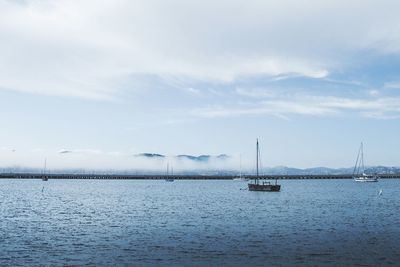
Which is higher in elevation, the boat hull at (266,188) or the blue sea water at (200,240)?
the boat hull at (266,188)

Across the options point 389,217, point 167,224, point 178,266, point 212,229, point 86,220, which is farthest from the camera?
point 389,217

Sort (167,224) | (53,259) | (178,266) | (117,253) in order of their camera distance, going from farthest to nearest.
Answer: (167,224) < (117,253) < (53,259) < (178,266)

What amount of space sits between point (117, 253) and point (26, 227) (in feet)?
67.9

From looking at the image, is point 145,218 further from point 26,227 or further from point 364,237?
point 364,237

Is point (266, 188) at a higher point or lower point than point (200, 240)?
higher

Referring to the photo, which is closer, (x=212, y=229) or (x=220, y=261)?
(x=220, y=261)

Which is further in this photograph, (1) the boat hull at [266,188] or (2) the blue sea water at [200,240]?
(1) the boat hull at [266,188]

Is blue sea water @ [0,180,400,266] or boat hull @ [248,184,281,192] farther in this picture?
boat hull @ [248,184,281,192]

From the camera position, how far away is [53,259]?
106 ft

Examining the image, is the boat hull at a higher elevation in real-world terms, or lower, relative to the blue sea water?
higher

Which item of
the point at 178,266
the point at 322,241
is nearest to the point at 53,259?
the point at 178,266

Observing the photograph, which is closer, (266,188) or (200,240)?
(200,240)

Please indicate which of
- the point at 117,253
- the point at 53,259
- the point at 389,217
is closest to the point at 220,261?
the point at 117,253

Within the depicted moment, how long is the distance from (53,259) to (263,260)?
1573 centimetres
